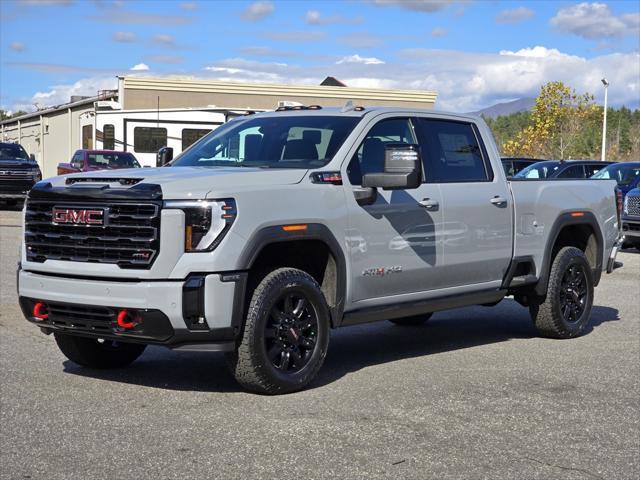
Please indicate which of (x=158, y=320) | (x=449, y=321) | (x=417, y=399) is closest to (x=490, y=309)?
(x=449, y=321)

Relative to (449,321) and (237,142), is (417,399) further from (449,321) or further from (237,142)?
(449,321)

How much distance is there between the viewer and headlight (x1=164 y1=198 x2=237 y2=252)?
6148 mm

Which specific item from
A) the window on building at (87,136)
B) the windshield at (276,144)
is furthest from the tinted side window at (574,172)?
the windshield at (276,144)

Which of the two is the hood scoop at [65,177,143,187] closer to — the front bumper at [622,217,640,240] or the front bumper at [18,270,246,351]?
the front bumper at [18,270,246,351]

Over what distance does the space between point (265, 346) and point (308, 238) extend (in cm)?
79

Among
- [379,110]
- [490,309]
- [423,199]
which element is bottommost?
[490,309]

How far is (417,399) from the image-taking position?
655cm

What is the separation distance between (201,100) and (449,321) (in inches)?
1292

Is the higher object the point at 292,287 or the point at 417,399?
the point at 292,287

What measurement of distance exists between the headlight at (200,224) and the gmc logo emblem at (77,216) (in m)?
0.50

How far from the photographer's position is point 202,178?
638cm

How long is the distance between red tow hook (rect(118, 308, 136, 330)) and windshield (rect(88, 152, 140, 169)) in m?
21.7

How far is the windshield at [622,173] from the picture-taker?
21.0 m

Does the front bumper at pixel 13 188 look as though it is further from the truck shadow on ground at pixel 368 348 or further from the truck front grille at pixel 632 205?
the truck shadow on ground at pixel 368 348
